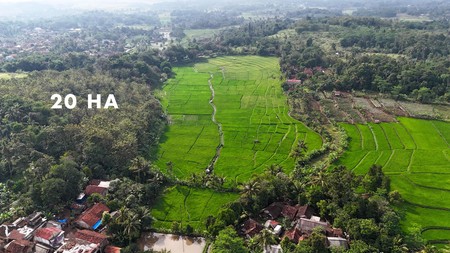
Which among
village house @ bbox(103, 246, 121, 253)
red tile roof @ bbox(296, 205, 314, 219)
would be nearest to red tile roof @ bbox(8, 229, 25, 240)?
village house @ bbox(103, 246, 121, 253)

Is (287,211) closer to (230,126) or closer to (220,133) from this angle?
(220,133)

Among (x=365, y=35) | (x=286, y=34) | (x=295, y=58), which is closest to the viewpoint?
(x=295, y=58)

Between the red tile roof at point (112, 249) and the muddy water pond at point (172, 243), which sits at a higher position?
the red tile roof at point (112, 249)

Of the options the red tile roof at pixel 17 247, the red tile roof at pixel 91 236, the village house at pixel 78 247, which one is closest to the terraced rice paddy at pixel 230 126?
the red tile roof at pixel 91 236

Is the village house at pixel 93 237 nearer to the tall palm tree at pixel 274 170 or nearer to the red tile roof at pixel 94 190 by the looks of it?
the red tile roof at pixel 94 190

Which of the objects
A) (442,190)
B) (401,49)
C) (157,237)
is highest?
(401,49)

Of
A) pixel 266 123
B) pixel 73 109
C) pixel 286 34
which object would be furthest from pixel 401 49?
pixel 73 109

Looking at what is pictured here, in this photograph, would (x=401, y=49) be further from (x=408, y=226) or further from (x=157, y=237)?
(x=157, y=237)
